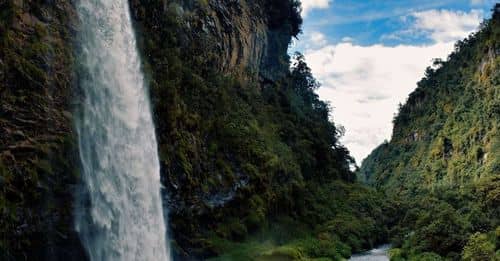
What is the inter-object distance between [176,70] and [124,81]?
5481mm

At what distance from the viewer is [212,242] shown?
71.9 feet

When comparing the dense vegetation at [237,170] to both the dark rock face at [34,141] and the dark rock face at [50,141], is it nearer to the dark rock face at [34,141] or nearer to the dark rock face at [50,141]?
the dark rock face at [50,141]

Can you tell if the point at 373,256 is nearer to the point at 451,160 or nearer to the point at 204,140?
the point at 204,140

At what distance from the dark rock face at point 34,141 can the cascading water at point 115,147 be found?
526mm

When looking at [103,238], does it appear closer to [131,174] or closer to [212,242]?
[131,174]

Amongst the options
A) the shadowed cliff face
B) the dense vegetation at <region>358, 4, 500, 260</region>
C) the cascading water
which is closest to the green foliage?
the dense vegetation at <region>358, 4, 500, 260</region>

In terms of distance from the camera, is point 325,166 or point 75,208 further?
point 325,166

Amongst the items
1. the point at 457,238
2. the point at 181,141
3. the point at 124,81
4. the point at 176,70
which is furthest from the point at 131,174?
the point at 457,238

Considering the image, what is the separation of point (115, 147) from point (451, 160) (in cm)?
5505

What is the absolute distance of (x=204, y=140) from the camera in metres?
24.6

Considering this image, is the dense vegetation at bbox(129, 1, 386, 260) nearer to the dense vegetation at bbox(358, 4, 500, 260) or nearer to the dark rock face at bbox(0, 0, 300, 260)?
the dark rock face at bbox(0, 0, 300, 260)

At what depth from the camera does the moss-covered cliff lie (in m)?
14.7

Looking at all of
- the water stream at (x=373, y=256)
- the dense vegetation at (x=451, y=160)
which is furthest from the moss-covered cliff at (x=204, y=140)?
the dense vegetation at (x=451, y=160)

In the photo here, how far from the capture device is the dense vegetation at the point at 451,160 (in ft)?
84.4
